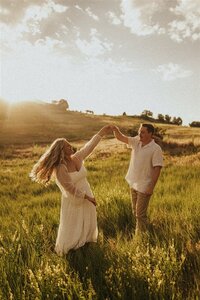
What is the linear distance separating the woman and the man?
1162 millimetres

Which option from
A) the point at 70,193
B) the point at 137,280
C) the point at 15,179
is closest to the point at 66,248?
the point at 70,193

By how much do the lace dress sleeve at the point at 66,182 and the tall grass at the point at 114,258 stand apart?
67 centimetres

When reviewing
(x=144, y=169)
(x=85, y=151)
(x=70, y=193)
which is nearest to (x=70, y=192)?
(x=70, y=193)

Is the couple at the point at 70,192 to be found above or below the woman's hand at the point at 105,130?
below

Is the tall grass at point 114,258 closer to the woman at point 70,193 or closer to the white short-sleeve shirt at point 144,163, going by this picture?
the woman at point 70,193

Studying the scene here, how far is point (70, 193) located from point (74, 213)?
1.26 ft

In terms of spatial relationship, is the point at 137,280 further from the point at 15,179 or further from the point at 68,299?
the point at 15,179

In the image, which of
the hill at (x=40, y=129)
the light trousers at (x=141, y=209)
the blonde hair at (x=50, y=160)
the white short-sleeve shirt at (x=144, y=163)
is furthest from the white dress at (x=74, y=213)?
the hill at (x=40, y=129)

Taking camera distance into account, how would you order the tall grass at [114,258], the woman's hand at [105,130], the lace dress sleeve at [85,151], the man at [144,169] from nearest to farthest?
the tall grass at [114,258], the lace dress sleeve at [85,151], the man at [144,169], the woman's hand at [105,130]

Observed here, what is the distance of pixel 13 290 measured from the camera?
4.48 meters

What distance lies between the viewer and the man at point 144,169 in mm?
7078

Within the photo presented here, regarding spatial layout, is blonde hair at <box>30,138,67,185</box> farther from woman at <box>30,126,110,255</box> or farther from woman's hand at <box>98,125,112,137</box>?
woman's hand at <box>98,125,112,137</box>

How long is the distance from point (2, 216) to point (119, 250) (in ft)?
16.8

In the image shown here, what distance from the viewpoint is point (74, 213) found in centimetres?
619
